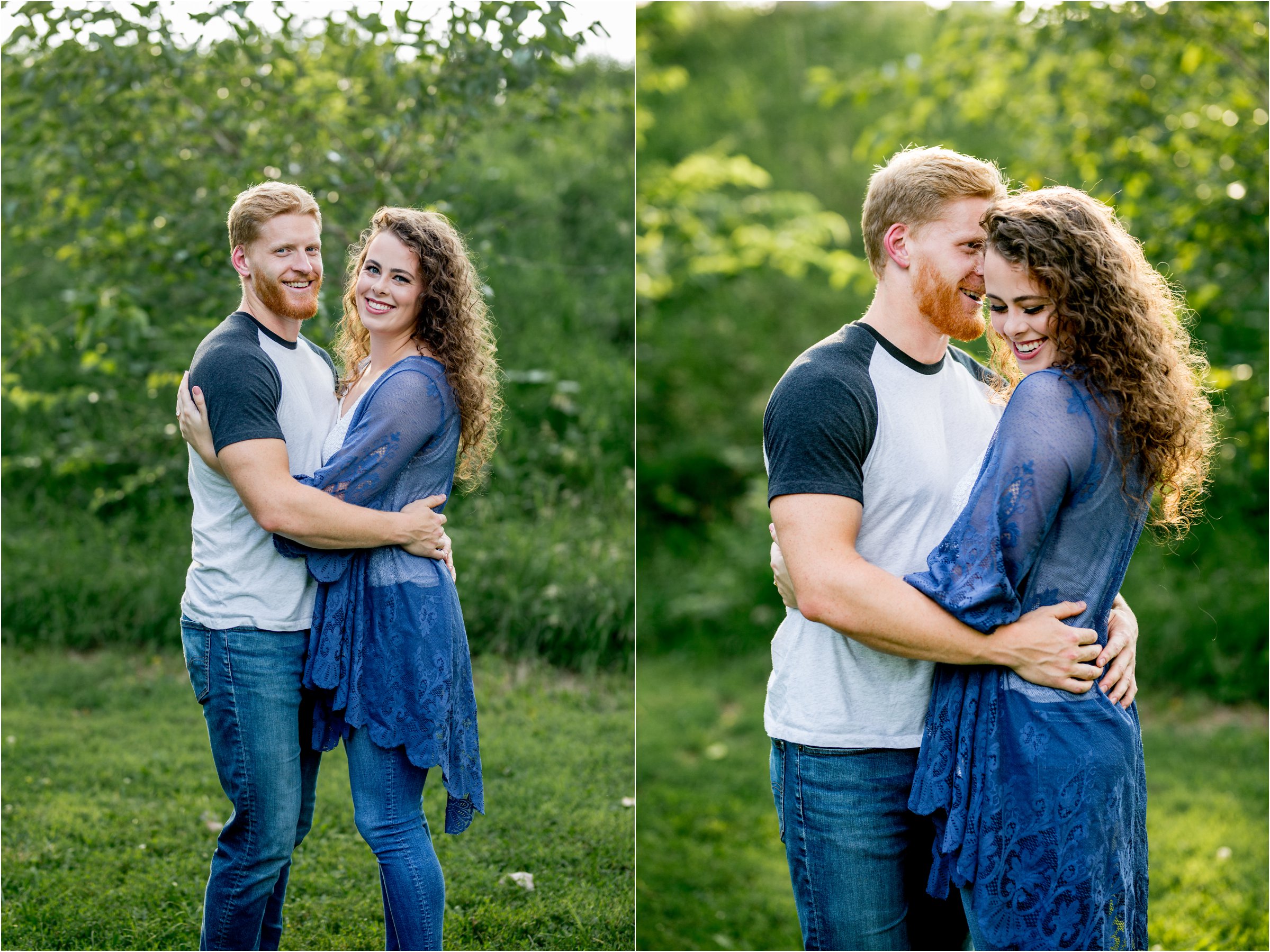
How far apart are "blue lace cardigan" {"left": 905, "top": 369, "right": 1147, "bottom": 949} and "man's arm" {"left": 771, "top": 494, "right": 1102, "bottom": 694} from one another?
3 centimetres

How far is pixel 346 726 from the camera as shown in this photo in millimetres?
2379

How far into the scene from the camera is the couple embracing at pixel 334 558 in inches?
89.7

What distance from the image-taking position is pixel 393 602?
91.0 inches

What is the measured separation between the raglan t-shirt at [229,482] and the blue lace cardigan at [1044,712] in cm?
131

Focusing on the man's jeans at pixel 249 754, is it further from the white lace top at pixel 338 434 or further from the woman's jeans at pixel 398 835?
the white lace top at pixel 338 434

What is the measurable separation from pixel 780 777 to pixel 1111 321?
1.03 m

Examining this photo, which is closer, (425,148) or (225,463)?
(225,463)

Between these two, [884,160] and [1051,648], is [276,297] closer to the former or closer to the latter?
[884,160]

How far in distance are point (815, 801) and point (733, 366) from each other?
7123mm

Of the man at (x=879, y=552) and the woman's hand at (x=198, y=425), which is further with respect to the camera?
the woman's hand at (x=198, y=425)

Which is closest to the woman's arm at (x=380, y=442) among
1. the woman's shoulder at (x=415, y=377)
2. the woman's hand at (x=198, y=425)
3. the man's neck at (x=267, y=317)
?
the woman's shoulder at (x=415, y=377)

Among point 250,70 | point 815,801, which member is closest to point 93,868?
point 815,801

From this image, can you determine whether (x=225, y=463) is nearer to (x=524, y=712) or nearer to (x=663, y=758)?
(x=524, y=712)

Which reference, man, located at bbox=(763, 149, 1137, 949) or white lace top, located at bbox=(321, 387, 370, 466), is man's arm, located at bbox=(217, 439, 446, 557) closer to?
white lace top, located at bbox=(321, 387, 370, 466)
